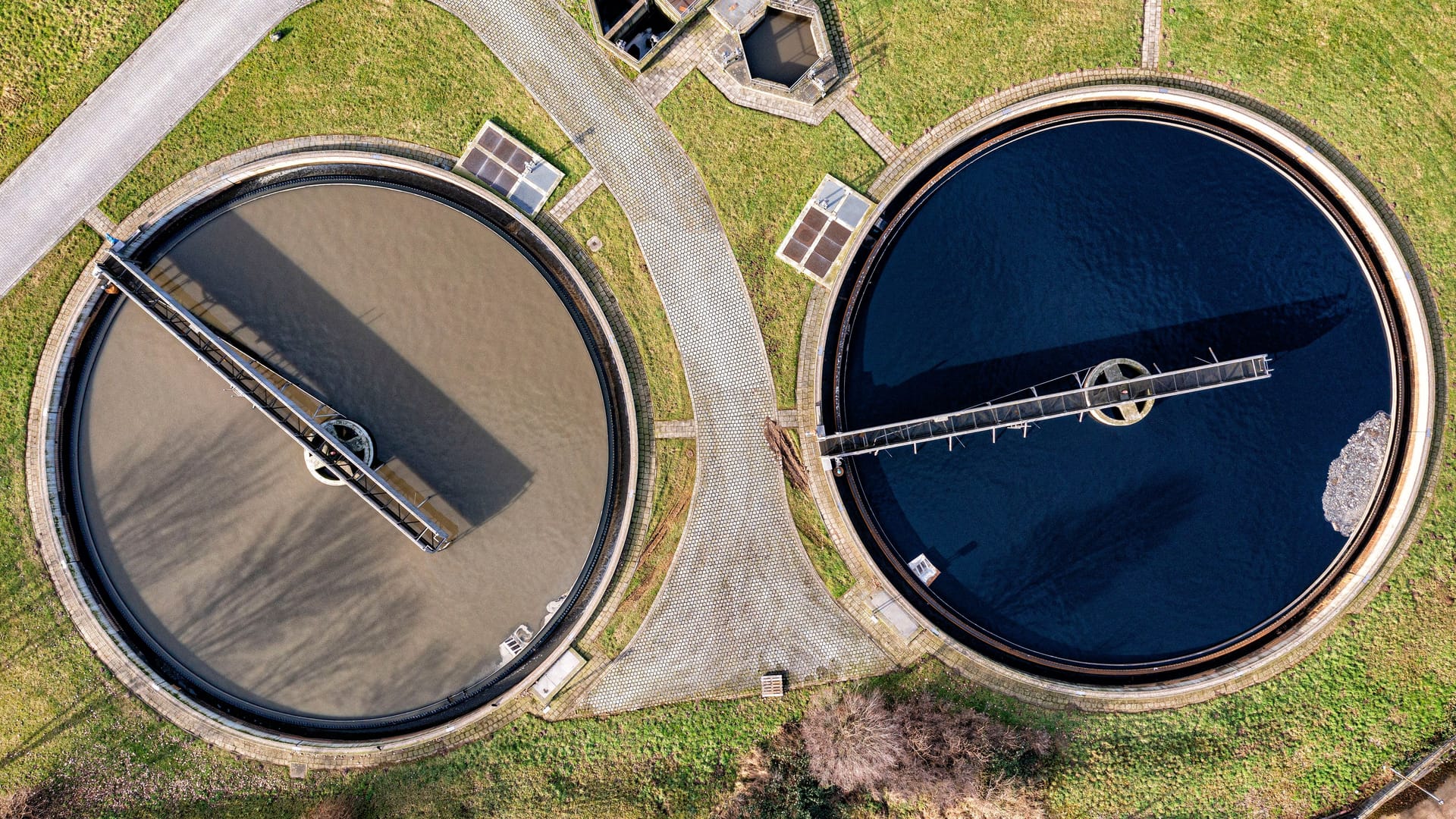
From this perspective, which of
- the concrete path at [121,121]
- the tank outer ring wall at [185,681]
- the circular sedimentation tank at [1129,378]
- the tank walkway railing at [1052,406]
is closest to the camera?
the tank walkway railing at [1052,406]

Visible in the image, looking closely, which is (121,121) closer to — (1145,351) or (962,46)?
(962,46)

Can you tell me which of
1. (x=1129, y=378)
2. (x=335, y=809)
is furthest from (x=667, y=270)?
(x=335, y=809)

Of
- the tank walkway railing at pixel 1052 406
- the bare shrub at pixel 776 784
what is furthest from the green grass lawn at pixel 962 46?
the bare shrub at pixel 776 784

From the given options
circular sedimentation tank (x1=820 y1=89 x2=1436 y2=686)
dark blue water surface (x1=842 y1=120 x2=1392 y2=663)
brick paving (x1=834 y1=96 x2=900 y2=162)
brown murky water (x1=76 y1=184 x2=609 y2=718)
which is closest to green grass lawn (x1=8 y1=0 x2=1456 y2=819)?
brick paving (x1=834 y1=96 x2=900 y2=162)

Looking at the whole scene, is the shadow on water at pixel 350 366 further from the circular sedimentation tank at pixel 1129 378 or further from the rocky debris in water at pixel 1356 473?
the rocky debris in water at pixel 1356 473

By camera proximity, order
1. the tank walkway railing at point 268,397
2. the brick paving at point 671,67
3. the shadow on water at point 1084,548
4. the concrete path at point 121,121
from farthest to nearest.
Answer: the shadow on water at point 1084,548 < the brick paving at point 671,67 < the concrete path at point 121,121 < the tank walkway railing at point 268,397

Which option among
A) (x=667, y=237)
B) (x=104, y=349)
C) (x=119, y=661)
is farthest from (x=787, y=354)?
(x=119, y=661)
